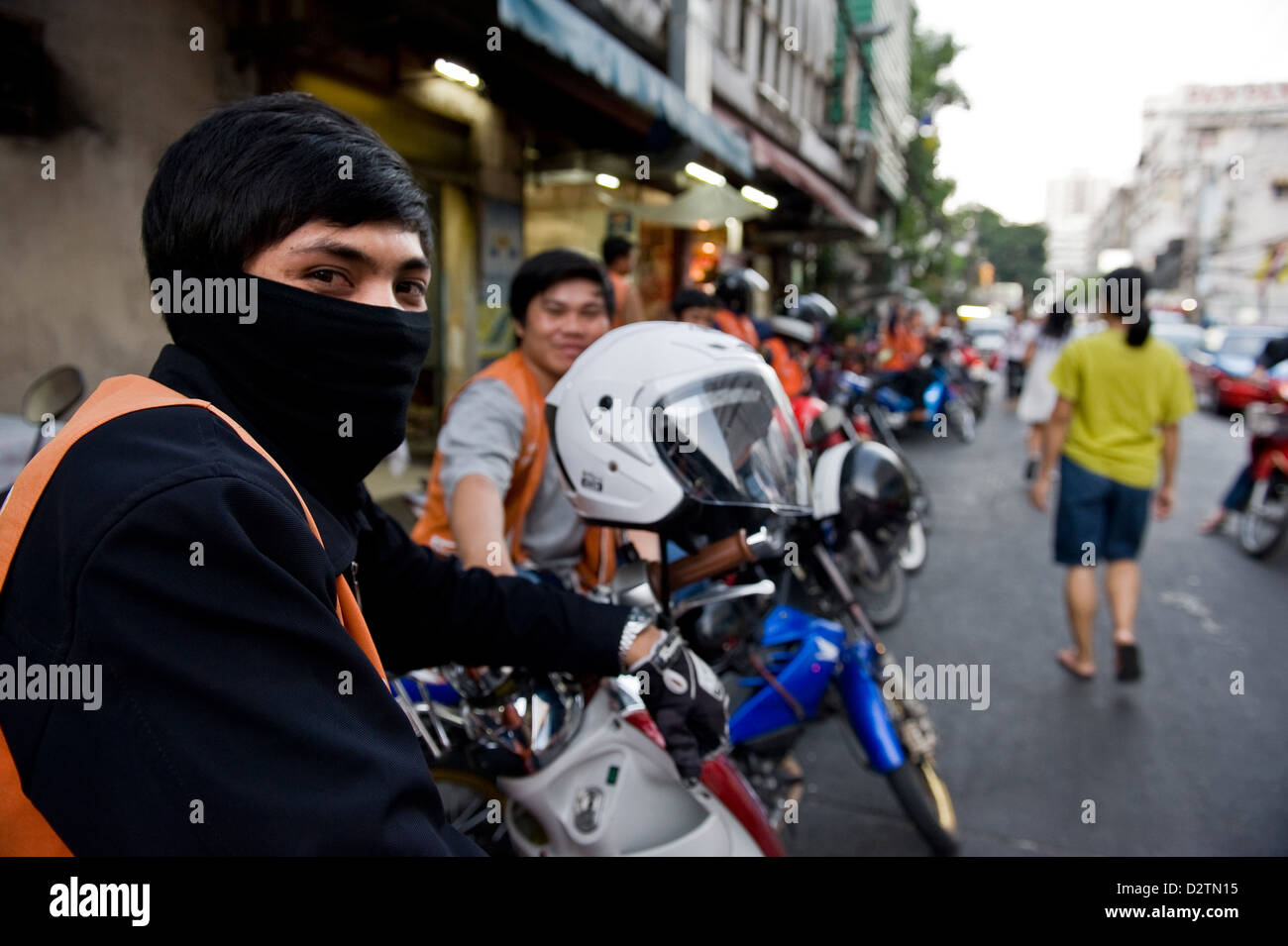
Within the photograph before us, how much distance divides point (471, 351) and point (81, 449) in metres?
6.58

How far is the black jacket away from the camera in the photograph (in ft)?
2.42

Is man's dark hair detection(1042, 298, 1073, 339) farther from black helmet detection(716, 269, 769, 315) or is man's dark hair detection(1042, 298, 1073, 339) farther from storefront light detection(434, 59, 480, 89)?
storefront light detection(434, 59, 480, 89)

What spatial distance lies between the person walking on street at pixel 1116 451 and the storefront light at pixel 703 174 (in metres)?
4.63

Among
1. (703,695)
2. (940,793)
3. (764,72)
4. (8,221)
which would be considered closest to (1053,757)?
(940,793)

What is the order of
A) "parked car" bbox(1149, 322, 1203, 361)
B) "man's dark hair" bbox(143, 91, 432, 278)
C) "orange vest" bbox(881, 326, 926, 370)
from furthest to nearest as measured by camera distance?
"parked car" bbox(1149, 322, 1203, 361) → "orange vest" bbox(881, 326, 926, 370) → "man's dark hair" bbox(143, 91, 432, 278)

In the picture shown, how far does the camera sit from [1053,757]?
3.41m

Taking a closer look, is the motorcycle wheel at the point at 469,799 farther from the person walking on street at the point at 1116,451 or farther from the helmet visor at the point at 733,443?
the person walking on street at the point at 1116,451

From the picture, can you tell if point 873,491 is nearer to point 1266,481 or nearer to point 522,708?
point 522,708

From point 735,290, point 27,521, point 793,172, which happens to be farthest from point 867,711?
point 793,172

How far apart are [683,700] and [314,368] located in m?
0.79

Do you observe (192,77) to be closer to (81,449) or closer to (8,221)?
(8,221)

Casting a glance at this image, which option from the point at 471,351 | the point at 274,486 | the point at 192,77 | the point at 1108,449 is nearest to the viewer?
the point at 274,486

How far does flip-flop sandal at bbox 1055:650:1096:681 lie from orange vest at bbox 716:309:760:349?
8.33 feet

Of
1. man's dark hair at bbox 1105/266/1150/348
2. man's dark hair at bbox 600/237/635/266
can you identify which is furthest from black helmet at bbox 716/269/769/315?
man's dark hair at bbox 1105/266/1150/348
